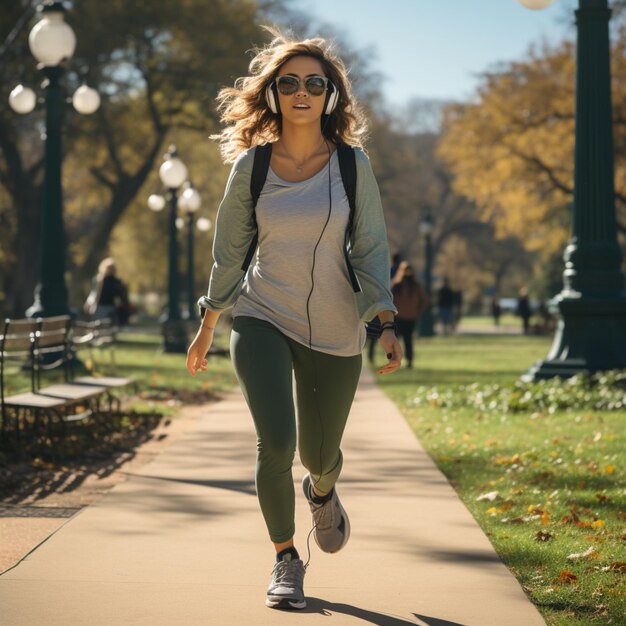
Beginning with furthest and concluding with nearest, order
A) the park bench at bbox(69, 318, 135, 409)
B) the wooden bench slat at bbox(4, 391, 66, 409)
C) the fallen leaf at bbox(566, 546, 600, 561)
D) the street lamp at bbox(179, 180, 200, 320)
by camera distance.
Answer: the street lamp at bbox(179, 180, 200, 320) → the park bench at bbox(69, 318, 135, 409) → the wooden bench slat at bbox(4, 391, 66, 409) → the fallen leaf at bbox(566, 546, 600, 561)

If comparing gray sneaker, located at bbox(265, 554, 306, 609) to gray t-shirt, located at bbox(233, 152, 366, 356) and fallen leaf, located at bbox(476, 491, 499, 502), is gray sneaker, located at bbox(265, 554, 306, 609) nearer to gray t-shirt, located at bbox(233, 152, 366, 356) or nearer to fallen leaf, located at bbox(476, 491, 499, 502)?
gray t-shirt, located at bbox(233, 152, 366, 356)

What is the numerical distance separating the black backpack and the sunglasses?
0.74ft

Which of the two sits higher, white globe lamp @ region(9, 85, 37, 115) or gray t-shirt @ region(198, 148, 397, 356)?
white globe lamp @ region(9, 85, 37, 115)

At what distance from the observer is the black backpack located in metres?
4.68

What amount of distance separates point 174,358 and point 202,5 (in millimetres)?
13972

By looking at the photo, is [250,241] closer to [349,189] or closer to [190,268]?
[349,189]

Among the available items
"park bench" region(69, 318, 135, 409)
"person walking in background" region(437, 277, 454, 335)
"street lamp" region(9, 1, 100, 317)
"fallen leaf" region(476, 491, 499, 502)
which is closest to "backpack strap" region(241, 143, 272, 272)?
"fallen leaf" region(476, 491, 499, 502)

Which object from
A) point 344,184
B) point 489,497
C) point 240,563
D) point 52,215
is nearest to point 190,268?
point 52,215

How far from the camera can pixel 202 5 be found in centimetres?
3388

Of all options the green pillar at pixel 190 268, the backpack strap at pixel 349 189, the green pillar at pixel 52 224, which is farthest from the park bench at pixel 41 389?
the green pillar at pixel 190 268

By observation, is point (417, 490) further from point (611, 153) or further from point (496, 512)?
point (611, 153)

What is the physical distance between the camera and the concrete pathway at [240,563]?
173 inches

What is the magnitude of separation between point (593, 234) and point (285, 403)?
31.1 ft

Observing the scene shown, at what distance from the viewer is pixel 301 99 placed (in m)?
4.76
